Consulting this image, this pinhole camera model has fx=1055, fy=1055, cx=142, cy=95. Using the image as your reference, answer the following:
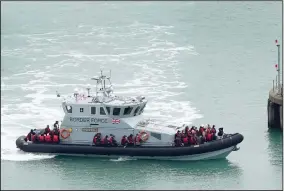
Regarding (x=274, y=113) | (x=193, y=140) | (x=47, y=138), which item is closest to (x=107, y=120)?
(x=47, y=138)

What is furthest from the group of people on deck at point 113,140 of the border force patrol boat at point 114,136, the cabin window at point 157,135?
the cabin window at point 157,135

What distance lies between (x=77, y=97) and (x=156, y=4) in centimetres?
4057

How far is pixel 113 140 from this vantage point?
5200cm

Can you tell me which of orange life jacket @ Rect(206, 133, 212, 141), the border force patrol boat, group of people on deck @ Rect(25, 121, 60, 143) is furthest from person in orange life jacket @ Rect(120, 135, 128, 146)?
orange life jacket @ Rect(206, 133, 212, 141)

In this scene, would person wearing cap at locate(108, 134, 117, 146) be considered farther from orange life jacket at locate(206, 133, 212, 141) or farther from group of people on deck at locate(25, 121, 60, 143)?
orange life jacket at locate(206, 133, 212, 141)

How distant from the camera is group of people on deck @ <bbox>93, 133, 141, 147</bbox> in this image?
51.7m

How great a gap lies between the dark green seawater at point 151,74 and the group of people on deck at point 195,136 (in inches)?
42.8

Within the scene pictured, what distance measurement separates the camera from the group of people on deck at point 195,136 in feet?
169

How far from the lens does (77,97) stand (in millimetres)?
52875

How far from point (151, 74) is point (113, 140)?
18593mm

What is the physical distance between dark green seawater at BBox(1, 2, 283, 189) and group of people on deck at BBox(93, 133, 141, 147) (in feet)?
3.02

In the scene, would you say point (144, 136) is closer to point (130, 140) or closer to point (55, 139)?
point (130, 140)

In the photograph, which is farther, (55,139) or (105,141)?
(55,139)

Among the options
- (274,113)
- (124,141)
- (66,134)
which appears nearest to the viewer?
(124,141)
